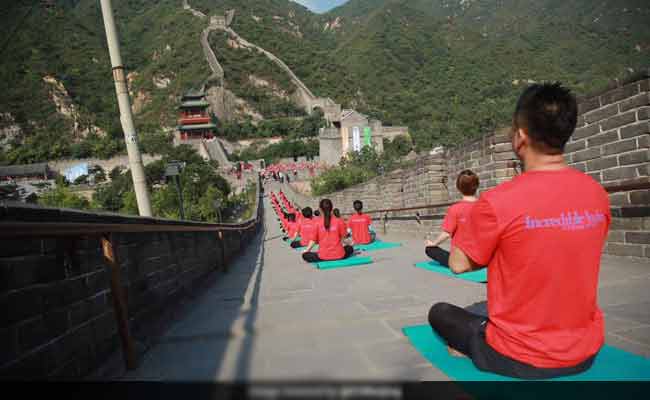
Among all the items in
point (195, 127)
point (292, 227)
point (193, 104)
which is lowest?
point (292, 227)

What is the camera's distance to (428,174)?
1012 centimetres

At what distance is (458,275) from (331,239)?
2.34 metres

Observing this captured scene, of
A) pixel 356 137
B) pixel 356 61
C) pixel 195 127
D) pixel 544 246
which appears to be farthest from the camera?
pixel 356 61

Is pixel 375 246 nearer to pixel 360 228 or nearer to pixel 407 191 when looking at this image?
pixel 360 228

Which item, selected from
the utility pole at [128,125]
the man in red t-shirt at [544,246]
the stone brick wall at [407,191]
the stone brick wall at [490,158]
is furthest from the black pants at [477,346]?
the utility pole at [128,125]

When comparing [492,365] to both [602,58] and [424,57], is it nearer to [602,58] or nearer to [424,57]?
[602,58]

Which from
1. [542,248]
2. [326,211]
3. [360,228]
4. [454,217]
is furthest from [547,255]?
[360,228]

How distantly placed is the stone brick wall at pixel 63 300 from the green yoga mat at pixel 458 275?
3.19m

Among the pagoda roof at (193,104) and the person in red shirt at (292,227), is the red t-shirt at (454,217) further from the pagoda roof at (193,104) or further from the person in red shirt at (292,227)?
the pagoda roof at (193,104)

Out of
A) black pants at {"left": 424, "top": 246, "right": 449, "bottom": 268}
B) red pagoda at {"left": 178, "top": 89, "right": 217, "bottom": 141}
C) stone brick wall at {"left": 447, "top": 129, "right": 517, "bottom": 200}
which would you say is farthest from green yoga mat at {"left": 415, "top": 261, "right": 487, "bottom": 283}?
red pagoda at {"left": 178, "top": 89, "right": 217, "bottom": 141}

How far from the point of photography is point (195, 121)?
7688 centimetres

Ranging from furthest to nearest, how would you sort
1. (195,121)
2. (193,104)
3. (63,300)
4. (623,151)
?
(195,121)
(193,104)
(623,151)
(63,300)

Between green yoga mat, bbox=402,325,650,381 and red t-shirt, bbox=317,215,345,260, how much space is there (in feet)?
13.5

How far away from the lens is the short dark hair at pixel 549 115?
1.76 meters
